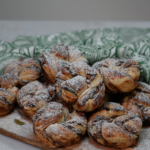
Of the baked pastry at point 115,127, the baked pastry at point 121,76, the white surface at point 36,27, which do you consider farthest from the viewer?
the white surface at point 36,27

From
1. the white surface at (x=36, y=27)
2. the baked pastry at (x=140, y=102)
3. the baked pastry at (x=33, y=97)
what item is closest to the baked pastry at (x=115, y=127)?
the baked pastry at (x=140, y=102)

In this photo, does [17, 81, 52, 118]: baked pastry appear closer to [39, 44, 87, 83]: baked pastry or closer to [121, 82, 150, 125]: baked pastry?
[39, 44, 87, 83]: baked pastry

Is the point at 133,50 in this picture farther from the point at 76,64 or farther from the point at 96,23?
the point at 96,23

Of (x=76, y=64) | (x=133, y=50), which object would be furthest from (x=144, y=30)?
(x=76, y=64)

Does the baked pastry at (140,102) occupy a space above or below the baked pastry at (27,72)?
below

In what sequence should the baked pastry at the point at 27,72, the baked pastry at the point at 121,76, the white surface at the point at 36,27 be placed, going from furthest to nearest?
the white surface at the point at 36,27
the baked pastry at the point at 27,72
the baked pastry at the point at 121,76

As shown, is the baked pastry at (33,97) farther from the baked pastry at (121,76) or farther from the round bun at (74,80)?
the baked pastry at (121,76)

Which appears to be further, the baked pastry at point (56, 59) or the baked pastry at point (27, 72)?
the baked pastry at point (27, 72)
